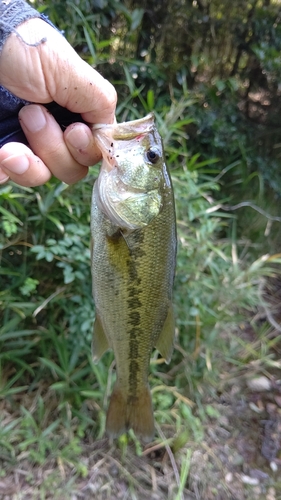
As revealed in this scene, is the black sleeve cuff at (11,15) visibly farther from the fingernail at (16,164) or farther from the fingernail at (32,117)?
the fingernail at (16,164)

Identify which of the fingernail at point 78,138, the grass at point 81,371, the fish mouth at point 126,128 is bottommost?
the grass at point 81,371

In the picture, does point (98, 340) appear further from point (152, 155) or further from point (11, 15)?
point (11, 15)

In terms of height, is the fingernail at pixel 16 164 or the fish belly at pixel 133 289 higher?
the fingernail at pixel 16 164

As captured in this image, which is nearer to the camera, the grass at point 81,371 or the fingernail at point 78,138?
the fingernail at point 78,138

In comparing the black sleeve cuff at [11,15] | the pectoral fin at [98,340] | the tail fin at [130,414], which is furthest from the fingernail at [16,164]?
the tail fin at [130,414]

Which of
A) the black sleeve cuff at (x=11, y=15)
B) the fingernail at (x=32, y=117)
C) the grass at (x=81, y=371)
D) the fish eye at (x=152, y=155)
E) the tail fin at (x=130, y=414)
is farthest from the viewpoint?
the grass at (x=81, y=371)

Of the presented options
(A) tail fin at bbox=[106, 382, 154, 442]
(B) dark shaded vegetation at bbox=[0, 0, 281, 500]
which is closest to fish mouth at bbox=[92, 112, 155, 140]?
(B) dark shaded vegetation at bbox=[0, 0, 281, 500]

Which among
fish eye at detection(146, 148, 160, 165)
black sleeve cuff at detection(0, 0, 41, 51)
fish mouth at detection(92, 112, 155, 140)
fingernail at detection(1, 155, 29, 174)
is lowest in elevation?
fingernail at detection(1, 155, 29, 174)

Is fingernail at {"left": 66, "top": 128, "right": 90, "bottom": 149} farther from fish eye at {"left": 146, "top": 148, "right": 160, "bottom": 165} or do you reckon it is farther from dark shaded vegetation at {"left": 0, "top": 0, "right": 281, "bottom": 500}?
dark shaded vegetation at {"left": 0, "top": 0, "right": 281, "bottom": 500}
